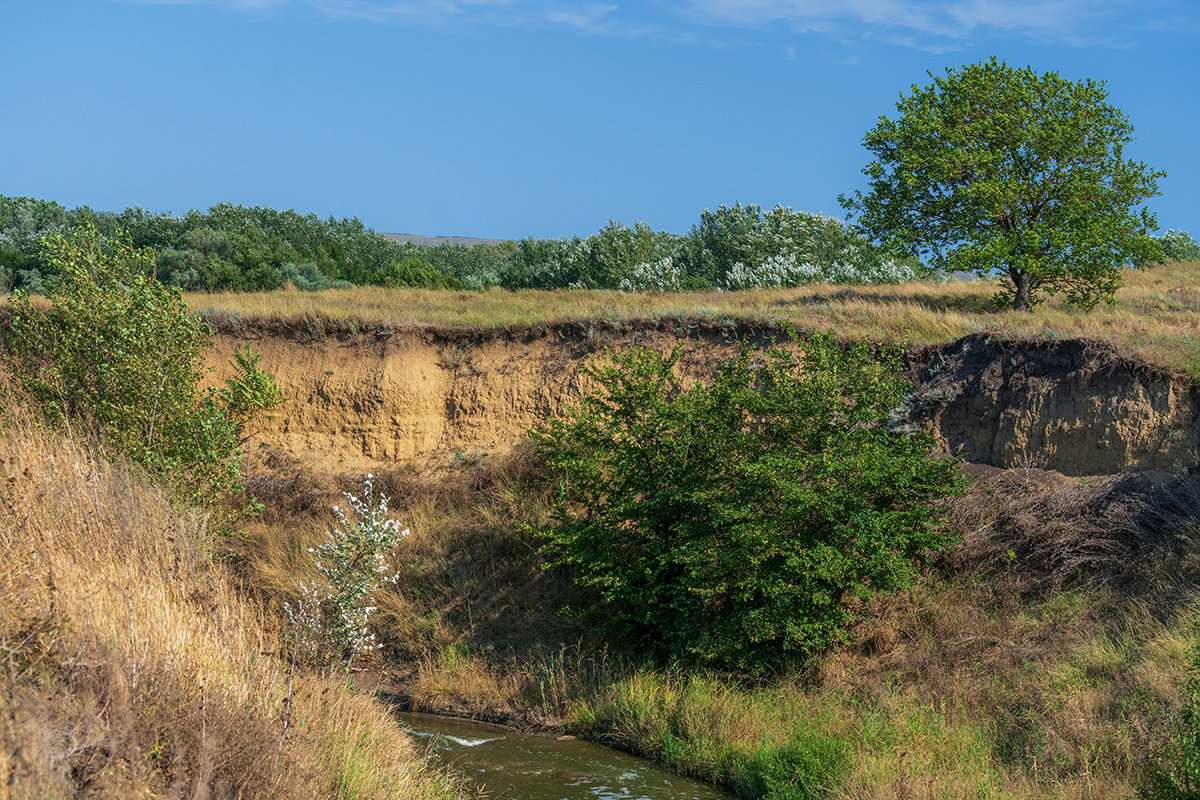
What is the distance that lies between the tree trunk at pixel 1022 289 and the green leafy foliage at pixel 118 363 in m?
17.1

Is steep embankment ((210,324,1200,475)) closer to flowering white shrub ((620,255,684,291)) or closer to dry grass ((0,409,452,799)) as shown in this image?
dry grass ((0,409,452,799))

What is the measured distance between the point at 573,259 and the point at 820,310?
26.3m

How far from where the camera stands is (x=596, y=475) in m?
16.3

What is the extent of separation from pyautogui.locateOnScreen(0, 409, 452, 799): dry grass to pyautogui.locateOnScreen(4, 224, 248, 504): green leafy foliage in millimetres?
6382

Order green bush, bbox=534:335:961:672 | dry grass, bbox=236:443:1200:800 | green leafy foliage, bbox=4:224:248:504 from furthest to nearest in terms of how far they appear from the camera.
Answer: green leafy foliage, bbox=4:224:248:504
green bush, bbox=534:335:961:672
dry grass, bbox=236:443:1200:800

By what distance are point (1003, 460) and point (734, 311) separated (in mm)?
6470

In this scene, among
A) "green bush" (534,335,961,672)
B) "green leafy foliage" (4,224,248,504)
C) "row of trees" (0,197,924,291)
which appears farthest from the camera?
"row of trees" (0,197,924,291)

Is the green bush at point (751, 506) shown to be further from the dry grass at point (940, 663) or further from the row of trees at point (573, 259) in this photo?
the row of trees at point (573, 259)

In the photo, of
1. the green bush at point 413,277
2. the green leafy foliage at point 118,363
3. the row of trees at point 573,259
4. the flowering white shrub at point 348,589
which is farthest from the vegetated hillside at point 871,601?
the green bush at point 413,277

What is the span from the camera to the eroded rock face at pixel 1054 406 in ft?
51.0

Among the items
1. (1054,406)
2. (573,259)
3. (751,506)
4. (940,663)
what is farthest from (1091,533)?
(573,259)

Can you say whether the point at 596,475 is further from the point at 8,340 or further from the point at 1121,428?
the point at 8,340

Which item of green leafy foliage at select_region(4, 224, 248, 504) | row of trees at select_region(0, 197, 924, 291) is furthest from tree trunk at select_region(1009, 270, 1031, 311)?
green leafy foliage at select_region(4, 224, 248, 504)

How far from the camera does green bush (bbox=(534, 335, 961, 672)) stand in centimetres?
1345
